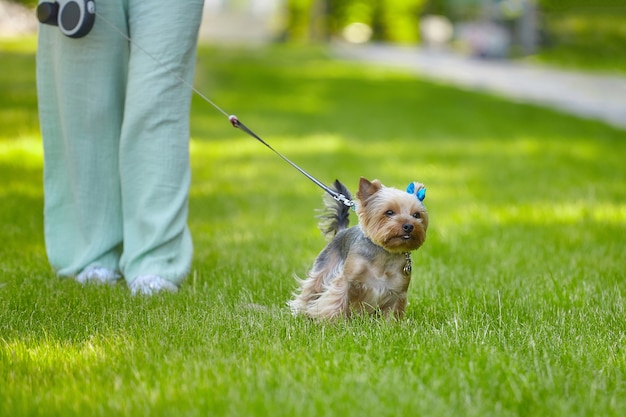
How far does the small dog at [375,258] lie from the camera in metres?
→ 4.04

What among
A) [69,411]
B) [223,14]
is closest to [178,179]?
[69,411]

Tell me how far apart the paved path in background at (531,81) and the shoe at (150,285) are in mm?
10515

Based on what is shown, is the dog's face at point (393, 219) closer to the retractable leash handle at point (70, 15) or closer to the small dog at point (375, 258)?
the small dog at point (375, 258)

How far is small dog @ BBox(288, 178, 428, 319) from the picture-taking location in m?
4.04

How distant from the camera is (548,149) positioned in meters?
11.8

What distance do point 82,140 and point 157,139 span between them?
1.51ft

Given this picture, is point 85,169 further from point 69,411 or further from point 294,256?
point 69,411

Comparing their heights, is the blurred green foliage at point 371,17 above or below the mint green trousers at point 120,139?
below

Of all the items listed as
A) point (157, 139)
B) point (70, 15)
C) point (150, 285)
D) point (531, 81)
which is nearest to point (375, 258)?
point (150, 285)

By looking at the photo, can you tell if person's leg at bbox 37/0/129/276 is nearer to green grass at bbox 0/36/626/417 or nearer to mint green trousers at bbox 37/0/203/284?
mint green trousers at bbox 37/0/203/284

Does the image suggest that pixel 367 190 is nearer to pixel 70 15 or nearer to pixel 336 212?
pixel 336 212

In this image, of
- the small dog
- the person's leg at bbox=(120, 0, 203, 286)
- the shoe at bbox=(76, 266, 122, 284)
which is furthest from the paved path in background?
the small dog

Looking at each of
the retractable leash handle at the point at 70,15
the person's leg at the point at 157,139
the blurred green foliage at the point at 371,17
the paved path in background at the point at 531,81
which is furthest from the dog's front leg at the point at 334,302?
the blurred green foliage at the point at 371,17

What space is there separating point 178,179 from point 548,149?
7.57m
